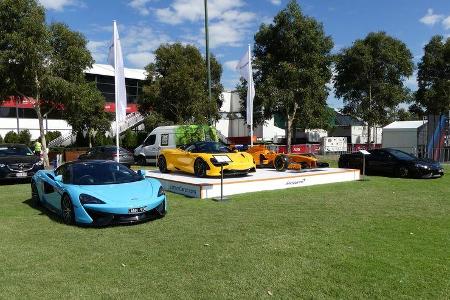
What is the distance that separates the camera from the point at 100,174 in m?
9.27

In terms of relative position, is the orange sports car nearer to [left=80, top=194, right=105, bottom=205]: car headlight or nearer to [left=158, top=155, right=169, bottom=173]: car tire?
[left=158, top=155, right=169, bottom=173]: car tire

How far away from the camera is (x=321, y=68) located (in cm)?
3014

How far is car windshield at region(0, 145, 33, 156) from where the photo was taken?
1634cm

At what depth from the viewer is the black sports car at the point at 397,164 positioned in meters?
16.9

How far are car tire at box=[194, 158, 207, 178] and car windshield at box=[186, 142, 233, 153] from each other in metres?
0.51

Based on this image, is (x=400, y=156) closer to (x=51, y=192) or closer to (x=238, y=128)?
(x=51, y=192)

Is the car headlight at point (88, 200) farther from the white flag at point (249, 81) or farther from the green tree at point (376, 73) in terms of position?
the green tree at point (376, 73)

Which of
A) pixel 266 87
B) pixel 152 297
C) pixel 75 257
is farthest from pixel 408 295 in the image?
pixel 266 87

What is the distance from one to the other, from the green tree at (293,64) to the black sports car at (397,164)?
10154 mm

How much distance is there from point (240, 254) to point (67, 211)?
3932 mm

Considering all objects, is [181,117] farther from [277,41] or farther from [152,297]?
[152,297]

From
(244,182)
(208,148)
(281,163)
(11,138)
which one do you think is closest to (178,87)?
(281,163)

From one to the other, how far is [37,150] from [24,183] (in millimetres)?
11996

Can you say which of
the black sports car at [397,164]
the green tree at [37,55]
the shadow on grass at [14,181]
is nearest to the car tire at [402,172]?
the black sports car at [397,164]
